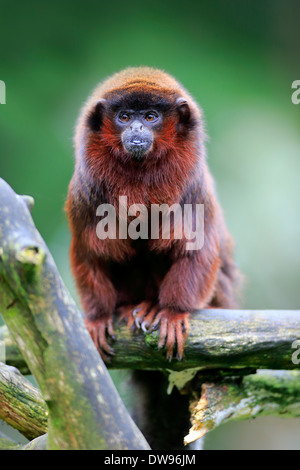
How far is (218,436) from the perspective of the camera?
595 cm

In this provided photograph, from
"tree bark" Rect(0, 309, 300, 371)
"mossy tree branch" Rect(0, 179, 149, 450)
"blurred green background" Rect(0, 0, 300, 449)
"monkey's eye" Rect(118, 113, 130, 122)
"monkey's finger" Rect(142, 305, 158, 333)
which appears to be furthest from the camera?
"blurred green background" Rect(0, 0, 300, 449)

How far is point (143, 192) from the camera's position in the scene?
2.92m

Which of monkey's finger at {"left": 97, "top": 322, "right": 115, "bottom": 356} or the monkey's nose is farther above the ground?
the monkey's nose

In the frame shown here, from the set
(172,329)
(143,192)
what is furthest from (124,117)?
(172,329)

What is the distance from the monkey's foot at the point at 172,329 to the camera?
2.82m

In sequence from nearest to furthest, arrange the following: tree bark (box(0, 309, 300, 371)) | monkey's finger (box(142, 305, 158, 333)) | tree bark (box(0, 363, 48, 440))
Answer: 1. tree bark (box(0, 363, 48, 440))
2. tree bark (box(0, 309, 300, 371))
3. monkey's finger (box(142, 305, 158, 333))

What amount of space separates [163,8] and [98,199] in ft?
13.3

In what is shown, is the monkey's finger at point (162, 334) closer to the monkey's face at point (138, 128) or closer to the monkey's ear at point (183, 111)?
the monkey's face at point (138, 128)

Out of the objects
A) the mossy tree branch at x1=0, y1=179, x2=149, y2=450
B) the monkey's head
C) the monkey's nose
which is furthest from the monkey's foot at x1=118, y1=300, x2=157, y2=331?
the mossy tree branch at x1=0, y1=179, x2=149, y2=450

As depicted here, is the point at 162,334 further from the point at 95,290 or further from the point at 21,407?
the point at 21,407

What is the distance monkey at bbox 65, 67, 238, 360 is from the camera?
293 cm

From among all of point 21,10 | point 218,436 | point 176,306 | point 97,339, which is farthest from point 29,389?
point 21,10

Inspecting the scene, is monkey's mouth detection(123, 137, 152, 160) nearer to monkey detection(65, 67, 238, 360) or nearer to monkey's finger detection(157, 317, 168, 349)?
monkey detection(65, 67, 238, 360)

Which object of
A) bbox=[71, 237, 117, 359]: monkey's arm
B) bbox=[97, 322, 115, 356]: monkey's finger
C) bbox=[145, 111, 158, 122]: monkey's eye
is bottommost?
bbox=[97, 322, 115, 356]: monkey's finger
